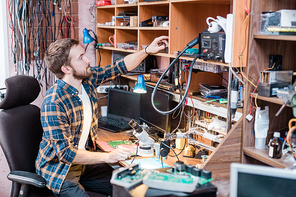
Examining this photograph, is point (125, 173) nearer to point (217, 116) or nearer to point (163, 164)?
point (163, 164)

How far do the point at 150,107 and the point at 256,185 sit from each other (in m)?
1.62

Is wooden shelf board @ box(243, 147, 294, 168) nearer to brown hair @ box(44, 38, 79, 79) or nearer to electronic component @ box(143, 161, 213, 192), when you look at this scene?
electronic component @ box(143, 161, 213, 192)

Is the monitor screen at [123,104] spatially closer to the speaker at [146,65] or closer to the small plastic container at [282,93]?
the speaker at [146,65]

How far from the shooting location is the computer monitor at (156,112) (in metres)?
2.53

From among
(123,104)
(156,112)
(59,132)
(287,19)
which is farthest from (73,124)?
(287,19)

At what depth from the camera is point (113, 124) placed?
298 centimetres

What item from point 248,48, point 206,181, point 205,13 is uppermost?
point 205,13

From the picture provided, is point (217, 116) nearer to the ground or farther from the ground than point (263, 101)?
nearer to the ground

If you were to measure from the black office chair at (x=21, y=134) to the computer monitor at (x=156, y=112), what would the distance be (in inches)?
30.2

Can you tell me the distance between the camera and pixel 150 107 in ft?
9.07

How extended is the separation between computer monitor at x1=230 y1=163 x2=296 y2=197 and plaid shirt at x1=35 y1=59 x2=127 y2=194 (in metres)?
1.11

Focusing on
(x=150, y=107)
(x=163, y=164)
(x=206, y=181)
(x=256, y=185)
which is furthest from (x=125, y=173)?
(x=150, y=107)

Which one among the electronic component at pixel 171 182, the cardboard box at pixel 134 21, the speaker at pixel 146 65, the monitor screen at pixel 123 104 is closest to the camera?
the electronic component at pixel 171 182

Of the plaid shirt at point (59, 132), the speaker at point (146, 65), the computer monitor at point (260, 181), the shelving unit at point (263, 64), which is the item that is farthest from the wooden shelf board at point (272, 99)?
the speaker at point (146, 65)
